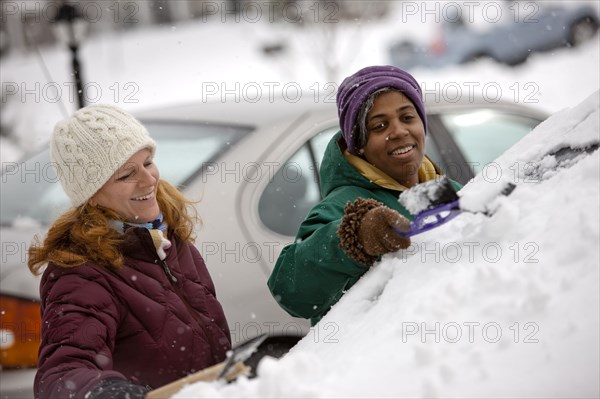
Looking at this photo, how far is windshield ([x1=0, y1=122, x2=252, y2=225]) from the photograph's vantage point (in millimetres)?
3766

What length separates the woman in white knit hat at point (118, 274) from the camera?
1995 mm

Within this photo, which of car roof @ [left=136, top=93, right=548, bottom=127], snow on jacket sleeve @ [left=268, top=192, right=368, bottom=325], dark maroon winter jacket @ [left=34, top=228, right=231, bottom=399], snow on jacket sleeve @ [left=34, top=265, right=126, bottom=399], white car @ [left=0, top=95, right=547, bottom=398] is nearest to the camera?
snow on jacket sleeve @ [left=34, top=265, right=126, bottom=399]

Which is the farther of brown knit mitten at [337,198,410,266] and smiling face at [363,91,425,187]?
smiling face at [363,91,425,187]

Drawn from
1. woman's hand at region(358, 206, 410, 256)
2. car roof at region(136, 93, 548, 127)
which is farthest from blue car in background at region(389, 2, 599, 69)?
woman's hand at region(358, 206, 410, 256)

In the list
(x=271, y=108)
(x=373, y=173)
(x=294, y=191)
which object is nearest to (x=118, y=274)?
(x=373, y=173)

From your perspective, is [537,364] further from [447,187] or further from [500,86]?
[500,86]

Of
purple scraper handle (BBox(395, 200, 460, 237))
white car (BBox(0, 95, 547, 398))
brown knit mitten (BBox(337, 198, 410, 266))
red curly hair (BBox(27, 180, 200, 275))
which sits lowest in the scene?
white car (BBox(0, 95, 547, 398))

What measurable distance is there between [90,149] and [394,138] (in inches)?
39.3

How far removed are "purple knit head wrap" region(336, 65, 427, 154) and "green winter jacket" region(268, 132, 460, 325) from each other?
0.08 metres

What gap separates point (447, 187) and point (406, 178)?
81cm

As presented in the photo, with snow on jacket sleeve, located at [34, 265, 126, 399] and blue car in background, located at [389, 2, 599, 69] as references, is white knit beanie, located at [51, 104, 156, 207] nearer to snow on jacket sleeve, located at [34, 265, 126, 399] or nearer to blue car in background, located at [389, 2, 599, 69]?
snow on jacket sleeve, located at [34, 265, 126, 399]

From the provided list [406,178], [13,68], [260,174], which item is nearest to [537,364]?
[406,178]

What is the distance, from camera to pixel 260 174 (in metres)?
3.61

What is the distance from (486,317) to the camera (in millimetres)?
1521
